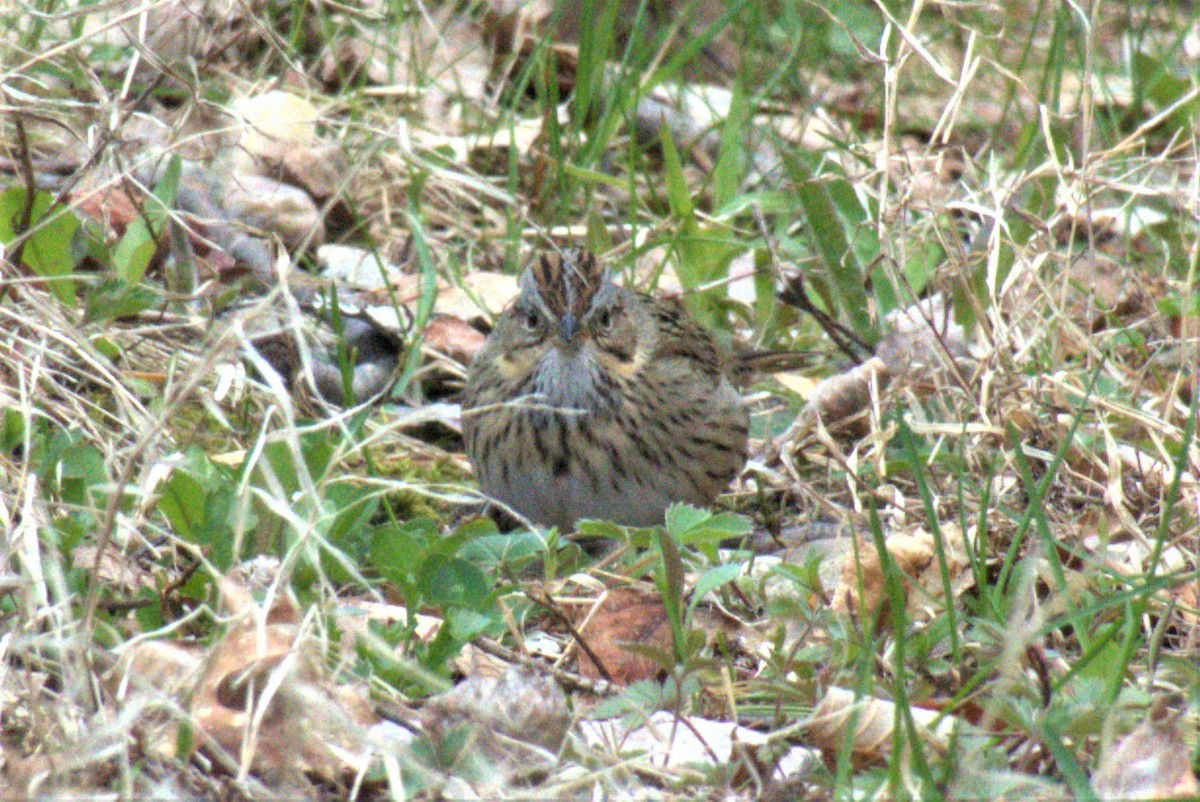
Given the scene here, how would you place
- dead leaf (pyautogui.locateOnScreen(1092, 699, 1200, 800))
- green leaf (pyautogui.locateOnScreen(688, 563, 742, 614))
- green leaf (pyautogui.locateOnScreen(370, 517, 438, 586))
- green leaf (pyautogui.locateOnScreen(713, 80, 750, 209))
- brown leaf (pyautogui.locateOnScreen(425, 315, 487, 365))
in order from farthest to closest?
green leaf (pyautogui.locateOnScreen(713, 80, 750, 209)) → brown leaf (pyautogui.locateOnScreen(425, 315, 487, 365)) → green leaf (pyautogui.locateOnScreen(370, 517, 438, 586)) → green leaf (pyautogui.locateOnScreen(688, 563, 742, 614)) → dead leaf (pyautogui.locateOnScreen(1092, 699, 1200, 800))

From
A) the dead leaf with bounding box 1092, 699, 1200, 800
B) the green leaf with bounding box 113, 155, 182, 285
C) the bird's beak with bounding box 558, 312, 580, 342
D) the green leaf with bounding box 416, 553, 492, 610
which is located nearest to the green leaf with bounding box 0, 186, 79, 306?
the green leaf with bounding box 113, 155, 182, 285

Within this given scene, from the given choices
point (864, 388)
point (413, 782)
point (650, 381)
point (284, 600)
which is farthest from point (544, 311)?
point (413, 782)

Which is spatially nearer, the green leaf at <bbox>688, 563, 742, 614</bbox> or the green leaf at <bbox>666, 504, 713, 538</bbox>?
the green leaf at <bbox>688, 563, 742, 614</bbox>

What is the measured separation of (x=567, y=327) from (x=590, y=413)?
239 mm

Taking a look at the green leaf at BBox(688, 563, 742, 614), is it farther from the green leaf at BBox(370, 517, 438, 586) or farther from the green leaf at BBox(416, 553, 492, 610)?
the green leaf at BBox(370, 517, 438, 586)

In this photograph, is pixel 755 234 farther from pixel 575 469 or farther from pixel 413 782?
pixel 413 782

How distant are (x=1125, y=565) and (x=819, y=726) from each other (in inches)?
42.4

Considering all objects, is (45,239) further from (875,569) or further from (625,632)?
(875,569)

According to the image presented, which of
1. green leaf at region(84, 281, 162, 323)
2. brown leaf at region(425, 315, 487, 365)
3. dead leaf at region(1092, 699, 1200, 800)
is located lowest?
brown leaf at region(425, 315, 487, 365)

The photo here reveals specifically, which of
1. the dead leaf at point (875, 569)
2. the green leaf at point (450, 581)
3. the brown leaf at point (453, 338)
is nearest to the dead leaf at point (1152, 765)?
the dead leaf at point (875, 569)

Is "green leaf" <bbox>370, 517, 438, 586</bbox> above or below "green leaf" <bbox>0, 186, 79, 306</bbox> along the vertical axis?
below

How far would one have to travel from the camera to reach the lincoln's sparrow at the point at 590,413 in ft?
14.4

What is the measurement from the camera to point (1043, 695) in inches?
113

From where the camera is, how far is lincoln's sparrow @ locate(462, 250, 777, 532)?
4.40 metres
